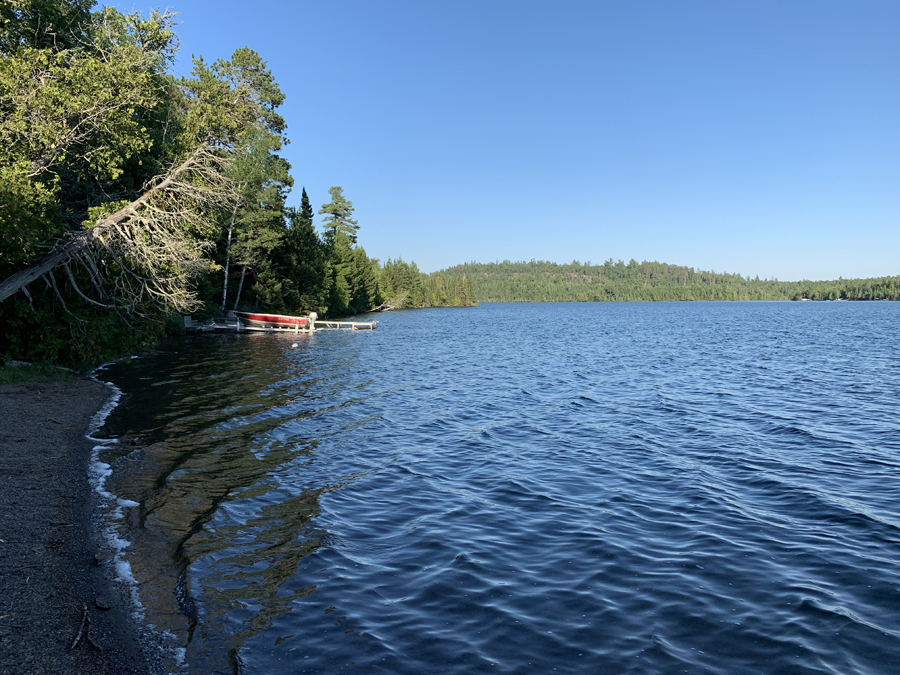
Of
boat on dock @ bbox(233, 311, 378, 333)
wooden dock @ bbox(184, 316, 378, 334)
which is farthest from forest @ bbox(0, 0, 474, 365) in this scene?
boat on dock @ bbox(233, 311, 378, 333)

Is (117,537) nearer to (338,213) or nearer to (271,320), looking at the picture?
(271,320)

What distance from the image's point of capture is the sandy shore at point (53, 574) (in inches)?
197

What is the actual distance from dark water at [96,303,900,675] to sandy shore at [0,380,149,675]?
1.66 feet

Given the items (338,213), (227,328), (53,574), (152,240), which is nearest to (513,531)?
(53,574)

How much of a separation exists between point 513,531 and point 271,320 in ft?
143

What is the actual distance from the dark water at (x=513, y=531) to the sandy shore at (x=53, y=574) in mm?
506

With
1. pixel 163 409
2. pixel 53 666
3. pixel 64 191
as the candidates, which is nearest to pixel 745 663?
pixel 53 666

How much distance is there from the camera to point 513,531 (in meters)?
8.99

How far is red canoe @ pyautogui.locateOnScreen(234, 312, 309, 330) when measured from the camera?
48.3 m

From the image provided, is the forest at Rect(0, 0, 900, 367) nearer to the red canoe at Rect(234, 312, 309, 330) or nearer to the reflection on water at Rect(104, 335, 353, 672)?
the reflection on water at Rect(104, 335, 353, 672)

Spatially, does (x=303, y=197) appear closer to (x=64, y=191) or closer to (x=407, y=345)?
(x=407, y=345)

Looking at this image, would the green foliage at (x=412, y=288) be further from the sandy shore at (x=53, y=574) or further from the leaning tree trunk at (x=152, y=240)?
the sandy shore at (x=53, y=574)

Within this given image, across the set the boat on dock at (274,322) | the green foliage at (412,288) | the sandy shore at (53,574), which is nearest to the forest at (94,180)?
the sandy shore at (53,574)

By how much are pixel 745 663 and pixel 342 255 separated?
90132mm
